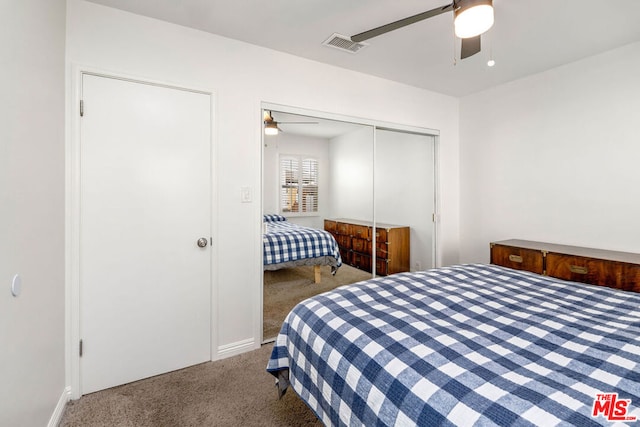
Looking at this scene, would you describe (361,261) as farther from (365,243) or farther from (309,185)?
(309,185)

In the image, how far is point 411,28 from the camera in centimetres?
224

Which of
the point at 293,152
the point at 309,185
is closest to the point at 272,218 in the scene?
the point at 309,185

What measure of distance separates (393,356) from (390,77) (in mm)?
2964

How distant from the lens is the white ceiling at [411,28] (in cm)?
197

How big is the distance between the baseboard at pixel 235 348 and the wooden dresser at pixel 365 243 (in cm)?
133

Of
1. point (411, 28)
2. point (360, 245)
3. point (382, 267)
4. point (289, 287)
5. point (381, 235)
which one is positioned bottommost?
point (289, 287)

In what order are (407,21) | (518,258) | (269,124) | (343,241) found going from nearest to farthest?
1. (407,21)
2. (269,124)
3. (518,258)
4. (343,241)

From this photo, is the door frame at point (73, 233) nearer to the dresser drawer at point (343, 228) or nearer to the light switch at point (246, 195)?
the light switch at point (246, 195)

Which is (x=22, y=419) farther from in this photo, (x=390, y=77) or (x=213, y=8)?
(x=390, y=77)

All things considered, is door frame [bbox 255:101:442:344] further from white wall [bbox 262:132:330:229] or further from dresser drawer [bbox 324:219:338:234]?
dresser drawer [bbox 324:219:338:234]

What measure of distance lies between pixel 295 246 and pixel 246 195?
789 millimetres

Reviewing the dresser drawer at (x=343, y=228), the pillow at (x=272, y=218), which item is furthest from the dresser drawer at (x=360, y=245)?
the pillow at (x=272, y=218)

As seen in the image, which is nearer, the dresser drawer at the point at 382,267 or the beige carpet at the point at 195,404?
the beige carpet at the point at 195,404

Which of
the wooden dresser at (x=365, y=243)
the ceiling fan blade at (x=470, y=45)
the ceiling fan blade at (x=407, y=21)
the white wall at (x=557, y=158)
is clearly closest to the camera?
the ceiling fan blade at (x=407, y=21)
